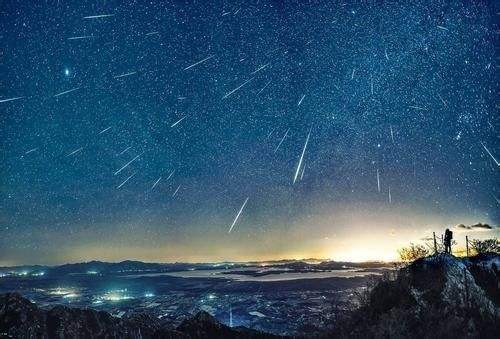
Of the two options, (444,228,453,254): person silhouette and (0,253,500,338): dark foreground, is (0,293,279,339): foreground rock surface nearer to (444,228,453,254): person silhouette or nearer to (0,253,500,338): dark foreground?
(0,253,500,338): dark foreground

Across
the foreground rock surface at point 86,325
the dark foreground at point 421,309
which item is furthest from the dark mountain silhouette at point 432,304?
the foreground rock surface at point 86,325

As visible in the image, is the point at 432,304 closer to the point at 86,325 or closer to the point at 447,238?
the point at 447,238

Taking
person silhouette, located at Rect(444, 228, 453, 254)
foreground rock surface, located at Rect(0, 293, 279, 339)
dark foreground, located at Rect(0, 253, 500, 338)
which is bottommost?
foreground rock surface, located at Rect(0, 293, 279, 339)

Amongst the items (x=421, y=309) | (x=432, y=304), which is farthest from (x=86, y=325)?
(x=432, y=304)

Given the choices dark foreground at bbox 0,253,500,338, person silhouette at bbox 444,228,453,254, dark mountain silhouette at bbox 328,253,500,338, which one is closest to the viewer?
dark mountain silhouette at bbox 328,253,500,338

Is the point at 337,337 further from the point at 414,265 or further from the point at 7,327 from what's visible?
the point at 7,327

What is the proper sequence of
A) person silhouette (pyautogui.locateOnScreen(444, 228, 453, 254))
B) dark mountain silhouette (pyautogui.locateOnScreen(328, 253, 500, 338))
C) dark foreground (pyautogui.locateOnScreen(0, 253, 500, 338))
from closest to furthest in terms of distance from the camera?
1. dark mountain silhouette (pyautogui.locateOnScreen(328, 253, 500, 338))
2. dark foreground (pyautogui.locateOnScreen(0, 253, 500, 338))
3. person silhouette (pyautogui.locateOnScreen(444, 228, 453, 254))

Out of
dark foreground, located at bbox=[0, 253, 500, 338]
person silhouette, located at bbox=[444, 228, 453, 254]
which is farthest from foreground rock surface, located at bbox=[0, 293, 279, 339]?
person silhouette, located at bbox=[444, 228, 453, 254]

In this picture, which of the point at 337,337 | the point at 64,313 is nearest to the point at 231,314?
the point at 64,313

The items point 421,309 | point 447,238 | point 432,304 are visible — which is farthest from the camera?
point 447,238
